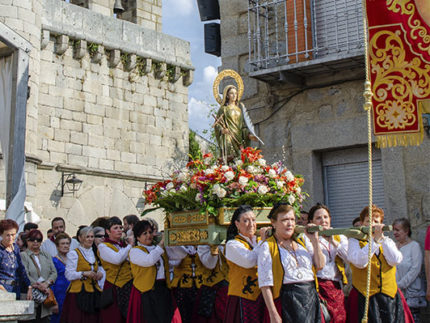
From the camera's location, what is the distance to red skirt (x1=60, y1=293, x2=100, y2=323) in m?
7.59

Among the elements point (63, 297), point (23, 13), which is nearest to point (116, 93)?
point (23, 13)

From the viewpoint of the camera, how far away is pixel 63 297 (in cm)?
862

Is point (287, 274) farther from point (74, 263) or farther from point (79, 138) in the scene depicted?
point (79, 138)

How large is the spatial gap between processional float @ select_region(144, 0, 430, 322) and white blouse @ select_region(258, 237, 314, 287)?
1098mm

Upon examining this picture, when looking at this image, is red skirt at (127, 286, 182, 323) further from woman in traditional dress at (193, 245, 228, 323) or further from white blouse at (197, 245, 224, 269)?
white blouse at (197, 245, 224, 269)

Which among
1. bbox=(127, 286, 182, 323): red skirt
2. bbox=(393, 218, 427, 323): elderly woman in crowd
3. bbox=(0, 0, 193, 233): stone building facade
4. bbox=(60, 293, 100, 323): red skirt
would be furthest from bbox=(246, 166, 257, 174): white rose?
bbox=(0, 0, 193, 233): stone building facade

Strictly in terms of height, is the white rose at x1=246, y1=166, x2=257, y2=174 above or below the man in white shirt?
above

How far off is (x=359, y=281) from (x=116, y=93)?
11969 millimetres

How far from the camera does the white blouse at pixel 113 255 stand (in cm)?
705

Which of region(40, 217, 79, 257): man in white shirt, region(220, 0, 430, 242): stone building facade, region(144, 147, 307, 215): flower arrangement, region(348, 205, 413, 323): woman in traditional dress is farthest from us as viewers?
region(40, 217, 79, 257): man in white shirt

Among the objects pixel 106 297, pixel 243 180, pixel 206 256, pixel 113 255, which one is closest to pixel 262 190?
pixel 243 180

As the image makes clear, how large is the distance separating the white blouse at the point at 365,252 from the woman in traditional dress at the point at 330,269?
0.26 m

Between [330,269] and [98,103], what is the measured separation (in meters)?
11.4

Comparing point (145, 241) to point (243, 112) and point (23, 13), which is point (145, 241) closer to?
point (243, 112)
